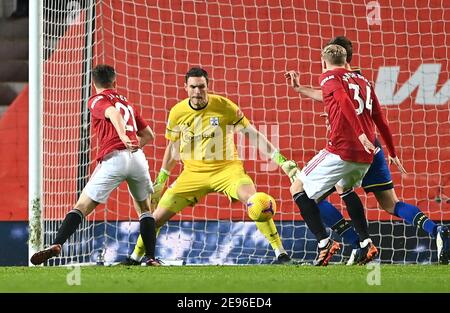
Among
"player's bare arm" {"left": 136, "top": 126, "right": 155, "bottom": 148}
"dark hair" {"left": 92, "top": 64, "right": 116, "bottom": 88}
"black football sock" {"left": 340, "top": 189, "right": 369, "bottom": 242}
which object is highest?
"dark hair" {"left": 92, "top": 64, "right": 116, "bottom": 88}

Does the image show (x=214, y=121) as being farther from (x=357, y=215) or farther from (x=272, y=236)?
(x=357, y=215)

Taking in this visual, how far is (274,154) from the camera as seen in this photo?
343 inches

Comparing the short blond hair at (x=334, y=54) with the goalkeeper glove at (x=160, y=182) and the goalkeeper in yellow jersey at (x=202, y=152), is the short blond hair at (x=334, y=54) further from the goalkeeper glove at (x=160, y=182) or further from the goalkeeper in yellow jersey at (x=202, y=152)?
the goalkeeper glove at (x=160, y=182)

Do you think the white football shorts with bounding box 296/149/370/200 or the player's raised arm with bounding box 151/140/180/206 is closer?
the white football shorts with bounding box 296/149/370/200

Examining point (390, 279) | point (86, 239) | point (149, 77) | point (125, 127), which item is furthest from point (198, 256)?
point (390, 279)

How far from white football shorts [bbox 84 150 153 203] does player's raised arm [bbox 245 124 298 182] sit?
→ 1063 mm

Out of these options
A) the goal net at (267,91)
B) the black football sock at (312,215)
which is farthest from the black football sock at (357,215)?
the goal net at (267,91)

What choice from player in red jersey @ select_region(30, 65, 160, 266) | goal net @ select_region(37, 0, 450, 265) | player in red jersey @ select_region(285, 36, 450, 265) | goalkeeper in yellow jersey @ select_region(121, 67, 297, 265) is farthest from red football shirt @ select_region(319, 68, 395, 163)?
goal net @ select_region(37, 0, 450, 265)

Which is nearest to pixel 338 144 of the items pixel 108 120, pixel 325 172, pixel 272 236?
pixel 325 172

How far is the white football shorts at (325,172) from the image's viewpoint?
7.74 metres

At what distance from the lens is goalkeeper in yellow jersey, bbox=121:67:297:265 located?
8820mm

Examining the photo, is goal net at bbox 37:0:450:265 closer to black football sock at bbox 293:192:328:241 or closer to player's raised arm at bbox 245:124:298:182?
player's raised arm at bbox 245:124:298:182

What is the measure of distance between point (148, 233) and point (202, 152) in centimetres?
96

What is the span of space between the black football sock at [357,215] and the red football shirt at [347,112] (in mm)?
495
